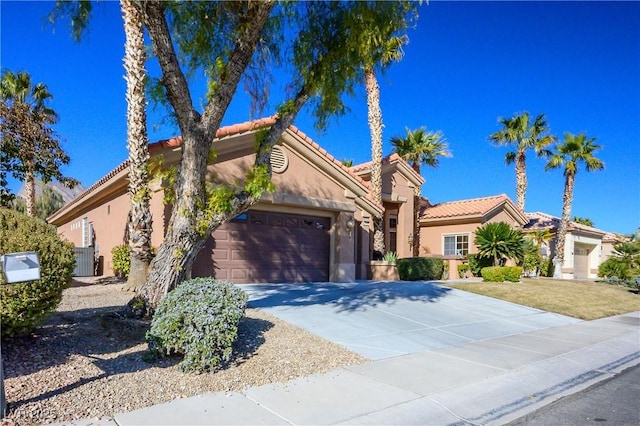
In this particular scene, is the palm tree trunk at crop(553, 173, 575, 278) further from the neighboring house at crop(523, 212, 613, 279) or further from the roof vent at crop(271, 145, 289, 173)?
the roof vent at crop(271, 145, 289, 173)

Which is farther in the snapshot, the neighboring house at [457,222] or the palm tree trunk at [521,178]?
the palm tree trunk at [521,178]

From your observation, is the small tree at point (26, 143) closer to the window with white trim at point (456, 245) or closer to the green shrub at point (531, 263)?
the window with white trim at point (456, 245)

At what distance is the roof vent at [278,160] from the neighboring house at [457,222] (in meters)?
12.9

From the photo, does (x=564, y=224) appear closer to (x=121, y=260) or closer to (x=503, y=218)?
(x=503, y=218)

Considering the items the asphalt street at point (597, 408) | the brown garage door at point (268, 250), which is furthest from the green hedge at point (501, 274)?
the asphalt street at point (597, 408)

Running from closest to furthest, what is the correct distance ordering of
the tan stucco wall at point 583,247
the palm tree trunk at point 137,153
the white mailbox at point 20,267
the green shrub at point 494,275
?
the white mailbox at point 20,267
the palm tree trunk at point 137,153
the green shrub at point 494,275
the tan stucco wall at point 583,247

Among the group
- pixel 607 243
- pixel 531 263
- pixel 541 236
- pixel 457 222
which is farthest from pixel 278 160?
pixel 607 243

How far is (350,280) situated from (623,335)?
28.8 feet

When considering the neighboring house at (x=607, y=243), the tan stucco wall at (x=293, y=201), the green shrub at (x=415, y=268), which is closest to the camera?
the tan stucco wall at (x=293, y=201)

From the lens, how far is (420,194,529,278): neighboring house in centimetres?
2577

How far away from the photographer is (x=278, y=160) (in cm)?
1534

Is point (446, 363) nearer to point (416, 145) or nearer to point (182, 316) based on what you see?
point (182, 316)

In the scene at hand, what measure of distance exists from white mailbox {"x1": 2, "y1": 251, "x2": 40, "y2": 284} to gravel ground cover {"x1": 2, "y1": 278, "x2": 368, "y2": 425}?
128cm

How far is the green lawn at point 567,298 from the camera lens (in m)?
14.4
